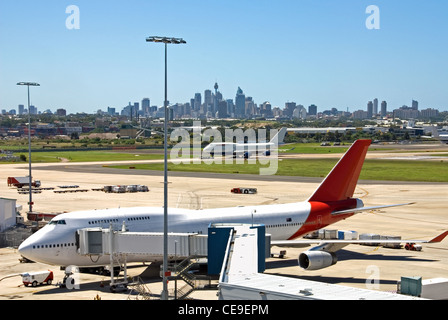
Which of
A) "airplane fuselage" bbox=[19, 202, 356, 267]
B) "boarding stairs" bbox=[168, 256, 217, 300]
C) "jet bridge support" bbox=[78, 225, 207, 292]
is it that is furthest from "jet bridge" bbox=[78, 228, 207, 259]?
"airplane fuselage" bbox=[19, 202, 356, 267]

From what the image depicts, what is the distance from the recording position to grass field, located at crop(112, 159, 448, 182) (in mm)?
129875

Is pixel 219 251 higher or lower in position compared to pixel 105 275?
higher

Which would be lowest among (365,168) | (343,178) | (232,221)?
(365,168)

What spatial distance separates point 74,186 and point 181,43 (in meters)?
82.9

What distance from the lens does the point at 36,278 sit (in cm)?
4419

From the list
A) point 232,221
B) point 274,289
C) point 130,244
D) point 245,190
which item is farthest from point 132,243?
point 245,190

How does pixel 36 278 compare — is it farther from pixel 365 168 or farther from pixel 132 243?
pixel 365 168

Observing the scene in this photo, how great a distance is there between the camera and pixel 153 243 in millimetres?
44531

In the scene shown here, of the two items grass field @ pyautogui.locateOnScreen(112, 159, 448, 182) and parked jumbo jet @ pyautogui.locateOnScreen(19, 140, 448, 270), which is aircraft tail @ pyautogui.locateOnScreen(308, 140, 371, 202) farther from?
grass field @ pyautogui.locateOnScreen(112, 159, 448, 182)

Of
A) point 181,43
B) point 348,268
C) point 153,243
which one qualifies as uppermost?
point 181,43

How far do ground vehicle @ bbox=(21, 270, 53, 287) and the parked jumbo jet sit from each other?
1506 mm

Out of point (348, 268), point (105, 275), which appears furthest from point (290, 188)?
point (105, 275)

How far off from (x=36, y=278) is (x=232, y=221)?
16.3 meters
